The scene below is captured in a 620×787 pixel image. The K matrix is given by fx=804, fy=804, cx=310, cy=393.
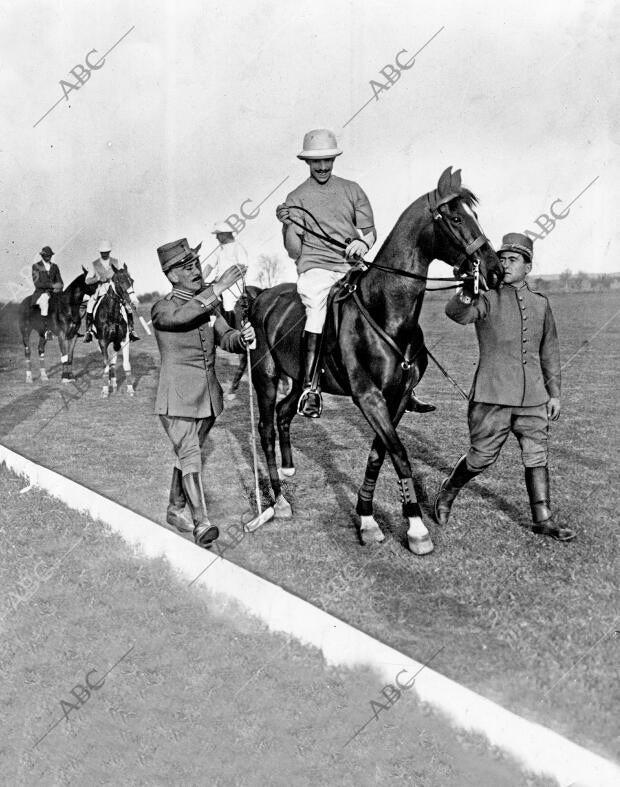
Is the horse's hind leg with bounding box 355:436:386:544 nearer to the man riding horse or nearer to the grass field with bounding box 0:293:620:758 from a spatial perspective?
the grass field with bounding box 0:293:620:758

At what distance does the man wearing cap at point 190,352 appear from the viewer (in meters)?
5.58

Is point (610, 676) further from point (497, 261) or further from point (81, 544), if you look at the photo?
point (81, 544)

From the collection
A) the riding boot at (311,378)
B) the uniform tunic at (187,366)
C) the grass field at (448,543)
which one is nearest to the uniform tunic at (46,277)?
the grass field at (448,543)

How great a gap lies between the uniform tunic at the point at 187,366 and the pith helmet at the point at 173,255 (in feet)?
0.58

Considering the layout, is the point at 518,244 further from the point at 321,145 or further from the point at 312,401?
the point at 312,401

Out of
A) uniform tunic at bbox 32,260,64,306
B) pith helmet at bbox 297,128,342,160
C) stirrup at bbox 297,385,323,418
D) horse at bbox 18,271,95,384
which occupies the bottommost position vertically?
horse at bbox 18,271,95,384

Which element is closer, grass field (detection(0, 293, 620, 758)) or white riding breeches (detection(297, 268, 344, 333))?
grass field (detection(0, 293, 620, 758))

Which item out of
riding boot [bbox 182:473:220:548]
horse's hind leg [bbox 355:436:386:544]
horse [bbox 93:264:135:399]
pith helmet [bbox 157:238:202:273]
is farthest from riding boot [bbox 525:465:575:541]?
horse [bbox 93:264:135:399]

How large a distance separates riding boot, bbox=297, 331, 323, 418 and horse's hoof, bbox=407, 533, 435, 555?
1.27 metres

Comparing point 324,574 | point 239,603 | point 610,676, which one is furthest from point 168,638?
point 610,676

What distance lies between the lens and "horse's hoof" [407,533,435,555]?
5832 millimetres

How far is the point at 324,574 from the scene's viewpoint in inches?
221

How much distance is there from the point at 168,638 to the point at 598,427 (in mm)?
7670

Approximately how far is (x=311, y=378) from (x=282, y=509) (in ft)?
4.28
